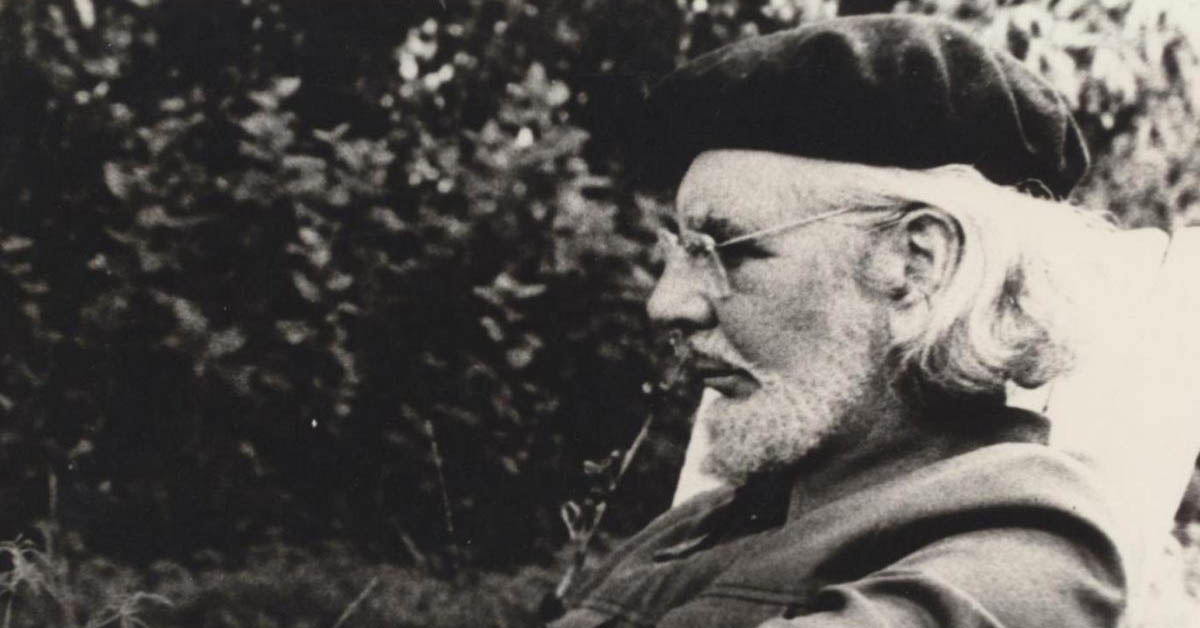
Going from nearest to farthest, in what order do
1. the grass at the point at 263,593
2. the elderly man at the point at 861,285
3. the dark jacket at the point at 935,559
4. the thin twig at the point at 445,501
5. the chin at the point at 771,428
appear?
1. the dark jacket at the point at 935,559
2. the elderly man at the point at 861,285
3. the chin at the point at 771,428
4. the grass at the point at 263,593
5. the thin twig at the point at 445,501

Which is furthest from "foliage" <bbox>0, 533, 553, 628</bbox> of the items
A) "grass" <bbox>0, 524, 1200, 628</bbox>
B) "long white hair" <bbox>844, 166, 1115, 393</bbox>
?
"long white hair" <bbox>844, 166, 1115, 393</bbox>

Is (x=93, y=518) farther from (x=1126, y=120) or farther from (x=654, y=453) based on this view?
(x=1126, y=120)

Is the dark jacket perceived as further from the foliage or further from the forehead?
the foliage

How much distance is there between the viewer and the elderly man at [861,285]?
4.74 ft

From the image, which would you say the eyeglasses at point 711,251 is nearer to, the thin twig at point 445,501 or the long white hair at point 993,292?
the long white hair at point 993,292

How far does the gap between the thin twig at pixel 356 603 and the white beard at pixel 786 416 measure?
1115 millimetres

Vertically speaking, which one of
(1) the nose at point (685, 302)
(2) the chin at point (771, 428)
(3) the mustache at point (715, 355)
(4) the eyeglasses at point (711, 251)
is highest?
(4) the eyeglasses at point (711, 251)

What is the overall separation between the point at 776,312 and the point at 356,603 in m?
1.28

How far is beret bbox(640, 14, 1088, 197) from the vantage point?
147 centimetres

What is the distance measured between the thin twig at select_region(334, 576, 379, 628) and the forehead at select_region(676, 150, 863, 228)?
1233 millimetres

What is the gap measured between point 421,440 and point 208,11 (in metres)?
0.97

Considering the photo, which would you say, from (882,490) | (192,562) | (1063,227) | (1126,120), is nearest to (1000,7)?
(1126,120)

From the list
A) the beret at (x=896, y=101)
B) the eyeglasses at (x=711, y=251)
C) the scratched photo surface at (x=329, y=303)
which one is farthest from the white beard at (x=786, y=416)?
the scratched photo surface at (x=329, y=303)

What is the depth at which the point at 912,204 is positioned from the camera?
1502mm
